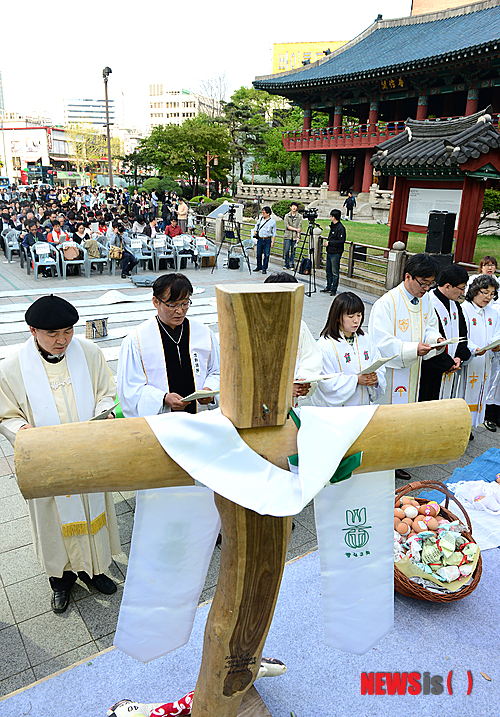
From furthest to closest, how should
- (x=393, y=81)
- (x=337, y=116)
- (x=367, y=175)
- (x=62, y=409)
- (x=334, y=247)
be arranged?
(x=337, y=116)
(x=367, y=175)
(x=393, y=81)
(x=334, y=247)
(x=62, y=409)

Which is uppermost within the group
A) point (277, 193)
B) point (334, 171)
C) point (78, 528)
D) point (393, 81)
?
point (393, 81)

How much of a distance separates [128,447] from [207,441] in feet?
0.65

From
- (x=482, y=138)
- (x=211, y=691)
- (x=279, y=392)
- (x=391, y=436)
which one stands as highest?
(x=482, y=138)

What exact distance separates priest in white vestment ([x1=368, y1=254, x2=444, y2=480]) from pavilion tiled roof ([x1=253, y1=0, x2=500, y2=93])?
19.6m

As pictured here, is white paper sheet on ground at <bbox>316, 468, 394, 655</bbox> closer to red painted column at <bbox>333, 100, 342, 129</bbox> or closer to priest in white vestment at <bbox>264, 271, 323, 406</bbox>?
priest in white vestment at <bbox>264, 271, 323, 406</bbox>

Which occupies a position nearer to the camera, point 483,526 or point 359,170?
point 483,526

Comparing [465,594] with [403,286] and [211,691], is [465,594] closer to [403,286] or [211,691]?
[211,691]

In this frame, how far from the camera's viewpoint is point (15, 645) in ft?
8.71

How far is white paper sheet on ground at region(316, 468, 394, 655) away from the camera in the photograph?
5.24 ft

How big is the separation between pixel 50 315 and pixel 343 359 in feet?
7.02

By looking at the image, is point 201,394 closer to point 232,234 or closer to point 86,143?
point 232,234

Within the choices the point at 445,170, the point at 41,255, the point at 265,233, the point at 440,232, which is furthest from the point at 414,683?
the point at 41,255

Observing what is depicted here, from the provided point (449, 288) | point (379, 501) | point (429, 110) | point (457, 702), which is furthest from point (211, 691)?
point (429, 110)

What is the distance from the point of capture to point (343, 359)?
3.79 m
